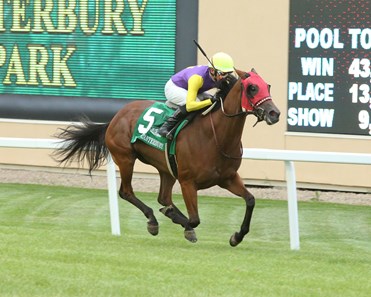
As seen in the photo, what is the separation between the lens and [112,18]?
1566 cm

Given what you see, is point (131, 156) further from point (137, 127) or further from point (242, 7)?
point (242, 7)

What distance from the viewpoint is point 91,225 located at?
11.5m

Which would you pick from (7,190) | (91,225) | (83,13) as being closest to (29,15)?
(83,13)

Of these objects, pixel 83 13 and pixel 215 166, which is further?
pixel 83 13

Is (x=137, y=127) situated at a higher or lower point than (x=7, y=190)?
higher

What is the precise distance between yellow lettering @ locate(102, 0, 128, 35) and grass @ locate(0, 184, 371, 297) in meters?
3.98

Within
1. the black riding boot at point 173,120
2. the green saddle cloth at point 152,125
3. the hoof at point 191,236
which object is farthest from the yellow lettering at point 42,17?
the hoof at point 191,236

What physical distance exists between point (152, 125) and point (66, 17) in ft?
21.9

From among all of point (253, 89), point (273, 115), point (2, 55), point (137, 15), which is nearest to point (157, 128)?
point (253, 89)

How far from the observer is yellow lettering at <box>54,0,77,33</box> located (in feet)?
52.0

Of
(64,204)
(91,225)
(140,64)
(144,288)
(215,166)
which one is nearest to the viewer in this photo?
(144,288)

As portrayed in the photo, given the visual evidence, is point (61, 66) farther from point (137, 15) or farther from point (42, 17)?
point (137, 15)

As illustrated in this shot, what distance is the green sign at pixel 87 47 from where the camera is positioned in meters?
15.4

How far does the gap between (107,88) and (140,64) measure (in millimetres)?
603
